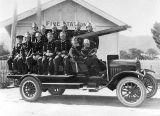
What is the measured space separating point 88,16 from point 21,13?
13.0 ft

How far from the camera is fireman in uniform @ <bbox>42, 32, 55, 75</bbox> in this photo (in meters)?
7.42

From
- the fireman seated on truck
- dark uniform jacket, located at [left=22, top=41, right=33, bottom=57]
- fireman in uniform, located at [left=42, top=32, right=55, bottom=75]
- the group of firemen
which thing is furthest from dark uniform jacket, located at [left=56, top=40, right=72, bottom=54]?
dark uniform jacket, located at [left=22, top=41, right=33, bottom=57]

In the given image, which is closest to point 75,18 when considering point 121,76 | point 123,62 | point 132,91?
point 123,62

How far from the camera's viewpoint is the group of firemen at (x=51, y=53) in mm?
7227

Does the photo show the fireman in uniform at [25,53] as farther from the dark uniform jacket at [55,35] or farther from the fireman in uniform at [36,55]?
the dark uniform jacket at [55,35]

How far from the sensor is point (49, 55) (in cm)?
752

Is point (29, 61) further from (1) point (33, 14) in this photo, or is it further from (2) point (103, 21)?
(2) point (103, 21)

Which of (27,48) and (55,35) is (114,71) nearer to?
(55,35)

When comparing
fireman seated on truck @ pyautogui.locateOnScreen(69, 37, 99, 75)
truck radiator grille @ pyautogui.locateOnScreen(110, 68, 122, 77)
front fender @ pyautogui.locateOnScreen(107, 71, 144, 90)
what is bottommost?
front fender @ pyautogui.locateOnScreen(107, 71, 144, 90)

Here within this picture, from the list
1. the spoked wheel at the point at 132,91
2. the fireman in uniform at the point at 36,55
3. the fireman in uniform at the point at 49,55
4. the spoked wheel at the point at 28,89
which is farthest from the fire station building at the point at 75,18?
the spoked wheel at the point at 132,91

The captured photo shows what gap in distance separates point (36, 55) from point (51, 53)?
24.1 inches

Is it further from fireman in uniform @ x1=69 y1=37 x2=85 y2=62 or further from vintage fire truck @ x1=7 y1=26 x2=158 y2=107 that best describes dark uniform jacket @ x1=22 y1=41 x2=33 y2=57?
fireman in uniform @ x1=69 y1=37 x2=85 y2=62

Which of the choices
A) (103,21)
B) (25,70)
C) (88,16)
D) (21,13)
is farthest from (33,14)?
(25,70)

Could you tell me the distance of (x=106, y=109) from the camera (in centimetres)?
633
